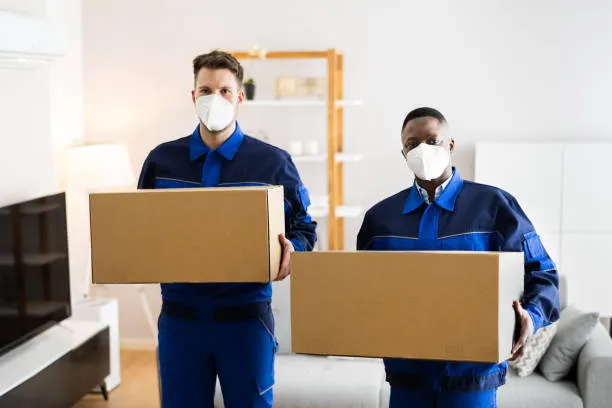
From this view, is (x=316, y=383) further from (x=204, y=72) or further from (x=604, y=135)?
(x=604, y=135)

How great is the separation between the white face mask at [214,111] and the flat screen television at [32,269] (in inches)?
60.4

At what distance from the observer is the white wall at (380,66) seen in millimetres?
4836

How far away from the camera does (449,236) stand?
7.08ft

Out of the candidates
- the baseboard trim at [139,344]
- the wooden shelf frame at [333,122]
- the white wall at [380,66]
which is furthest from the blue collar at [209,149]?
the baseboard trim at [139,344]

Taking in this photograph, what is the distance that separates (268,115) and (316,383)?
1935 millimetres

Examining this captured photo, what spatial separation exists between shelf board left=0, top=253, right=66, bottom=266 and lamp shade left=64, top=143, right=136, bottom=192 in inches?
28.5

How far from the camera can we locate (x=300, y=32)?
5023 millimetres

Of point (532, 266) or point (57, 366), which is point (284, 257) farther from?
point (57, 366)

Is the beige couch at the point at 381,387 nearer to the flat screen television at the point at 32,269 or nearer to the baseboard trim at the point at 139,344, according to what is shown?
the flat screen television at the point at 32,269

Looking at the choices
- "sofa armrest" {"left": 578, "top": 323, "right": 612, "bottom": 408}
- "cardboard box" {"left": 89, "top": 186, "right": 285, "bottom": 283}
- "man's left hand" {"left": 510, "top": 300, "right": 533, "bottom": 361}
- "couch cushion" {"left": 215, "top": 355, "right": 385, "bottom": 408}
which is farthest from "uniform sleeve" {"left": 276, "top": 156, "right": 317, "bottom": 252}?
"sofa armrest" {"left": 578, "top": 323, "right": 612, "bottom": 408}

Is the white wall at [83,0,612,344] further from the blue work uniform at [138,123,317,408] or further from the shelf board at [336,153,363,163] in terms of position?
the blue work uniform at [138,123,317,408]

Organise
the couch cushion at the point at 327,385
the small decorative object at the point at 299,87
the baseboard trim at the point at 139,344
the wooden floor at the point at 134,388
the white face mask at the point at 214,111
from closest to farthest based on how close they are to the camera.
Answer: the white face mask at the point at 214,111 < the couch cushion at the point at 327,385 < the wooden floor at the point at 134,388 < the small decorative object at the point at 299,87 < the baseboard trim at the point at 139,344

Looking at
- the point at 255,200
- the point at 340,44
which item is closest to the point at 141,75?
the point at 340,44

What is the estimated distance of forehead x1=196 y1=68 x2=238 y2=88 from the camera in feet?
8.06
